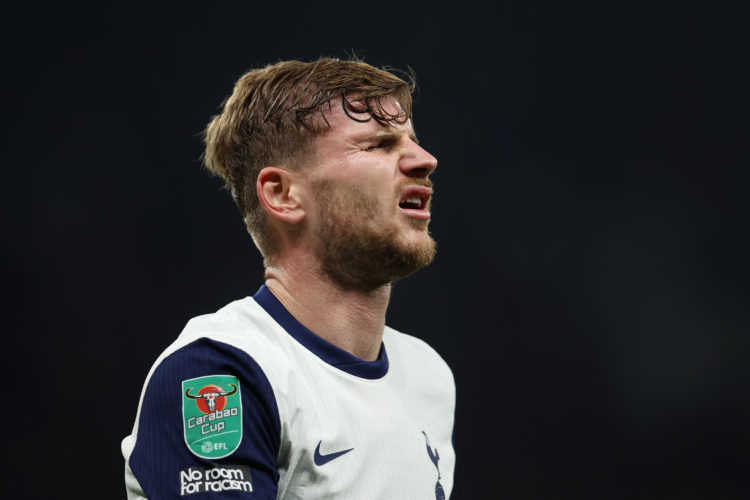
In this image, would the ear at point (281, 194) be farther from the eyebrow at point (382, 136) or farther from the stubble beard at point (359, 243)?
the eyebrow at point (382, 136)

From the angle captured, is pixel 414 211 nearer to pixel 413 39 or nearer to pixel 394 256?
pixel 394 256

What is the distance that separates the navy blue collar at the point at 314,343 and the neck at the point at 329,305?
2cm

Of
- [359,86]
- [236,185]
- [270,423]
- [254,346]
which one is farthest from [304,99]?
[270,423]

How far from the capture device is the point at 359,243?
1731mm

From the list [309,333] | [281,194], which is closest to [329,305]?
[309,333]

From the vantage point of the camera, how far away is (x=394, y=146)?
181 cm

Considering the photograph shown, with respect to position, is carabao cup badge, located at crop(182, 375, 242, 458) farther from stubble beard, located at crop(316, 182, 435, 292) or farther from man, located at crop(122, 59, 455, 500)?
stubble beard, located at crop(316, 182, 435, 292)

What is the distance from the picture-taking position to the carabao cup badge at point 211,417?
4.75 feet

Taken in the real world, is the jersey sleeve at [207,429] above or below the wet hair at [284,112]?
below

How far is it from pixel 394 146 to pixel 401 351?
1.79ft

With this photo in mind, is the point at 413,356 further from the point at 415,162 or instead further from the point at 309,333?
the point at 415,162

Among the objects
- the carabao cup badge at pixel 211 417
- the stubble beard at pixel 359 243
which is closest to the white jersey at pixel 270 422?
the carabao cup badge at pixel 211 417

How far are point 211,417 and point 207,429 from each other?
2 cm

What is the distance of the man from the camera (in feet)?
4.83
